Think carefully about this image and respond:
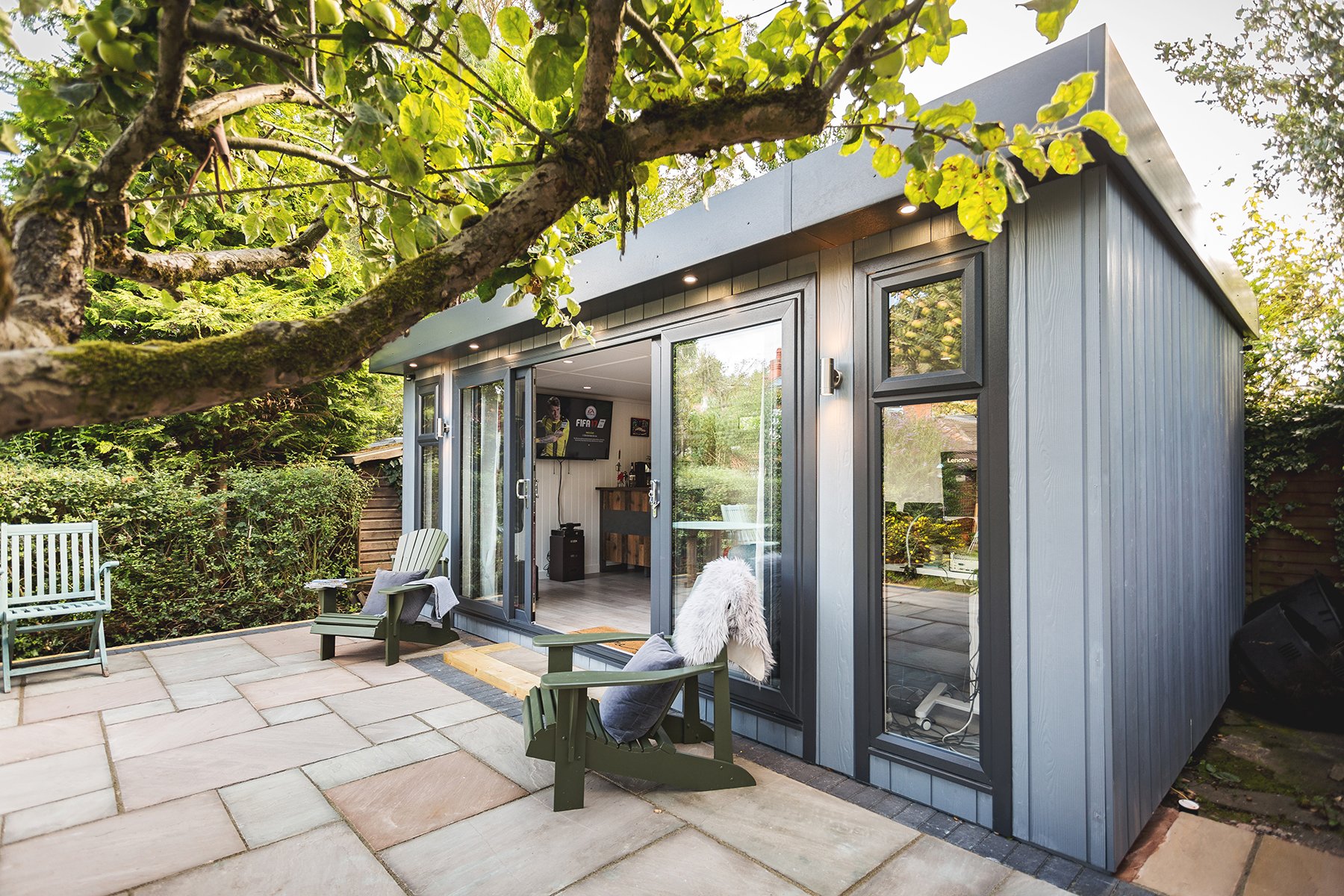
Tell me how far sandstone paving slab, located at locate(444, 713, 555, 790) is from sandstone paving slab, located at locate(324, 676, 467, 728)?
42 cm

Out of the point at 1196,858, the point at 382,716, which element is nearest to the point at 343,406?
the point at 382,716

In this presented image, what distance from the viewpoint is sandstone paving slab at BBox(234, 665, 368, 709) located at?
3869mm

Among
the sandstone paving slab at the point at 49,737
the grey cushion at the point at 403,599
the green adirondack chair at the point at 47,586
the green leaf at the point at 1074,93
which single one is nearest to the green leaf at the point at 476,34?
the green leaf at the point at 1074,93

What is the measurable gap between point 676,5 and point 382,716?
3576 mm

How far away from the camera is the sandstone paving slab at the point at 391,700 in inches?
142

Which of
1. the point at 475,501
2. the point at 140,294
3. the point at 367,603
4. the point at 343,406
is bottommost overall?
the point at 367,603

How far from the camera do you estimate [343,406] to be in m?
8.92

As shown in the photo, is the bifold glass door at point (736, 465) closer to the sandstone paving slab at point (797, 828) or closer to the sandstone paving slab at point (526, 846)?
the sandstone paving slab at point (797, 828)

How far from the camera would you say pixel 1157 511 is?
273 centimetres

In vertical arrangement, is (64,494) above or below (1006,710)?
above

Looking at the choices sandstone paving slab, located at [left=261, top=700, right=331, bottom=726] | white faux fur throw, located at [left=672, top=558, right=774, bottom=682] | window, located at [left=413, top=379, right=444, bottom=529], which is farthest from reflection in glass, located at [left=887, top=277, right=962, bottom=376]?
window, located at [left=413, top=379, right=444, bottom=529]

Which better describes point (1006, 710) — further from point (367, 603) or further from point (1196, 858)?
point (367, 603)

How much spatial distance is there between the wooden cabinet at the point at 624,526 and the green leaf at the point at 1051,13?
23.7 feet

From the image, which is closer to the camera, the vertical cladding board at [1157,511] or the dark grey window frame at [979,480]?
the vertical cladding board at [1157,511]
